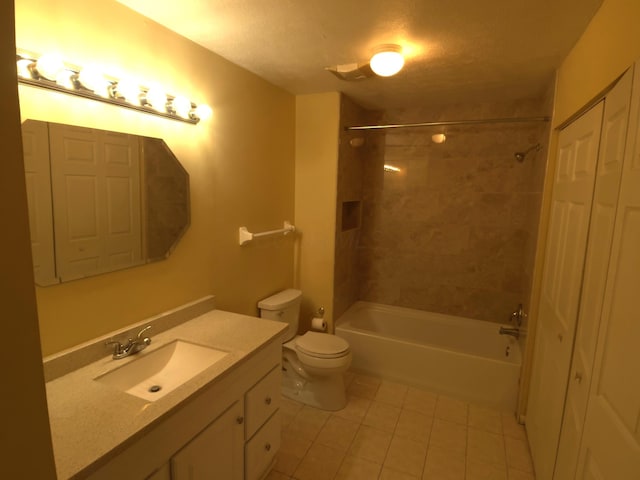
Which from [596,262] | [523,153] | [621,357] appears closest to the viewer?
[621,357]

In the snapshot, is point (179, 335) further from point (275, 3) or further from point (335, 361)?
point (275, 3)

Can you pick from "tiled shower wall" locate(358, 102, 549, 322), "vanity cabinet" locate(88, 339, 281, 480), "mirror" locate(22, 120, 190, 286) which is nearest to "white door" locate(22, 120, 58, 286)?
"mirror" locate(22, 120, 190, 286)

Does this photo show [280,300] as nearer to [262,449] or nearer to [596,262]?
[262,449]

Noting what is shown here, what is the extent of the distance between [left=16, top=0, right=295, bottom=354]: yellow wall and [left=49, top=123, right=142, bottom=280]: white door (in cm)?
6

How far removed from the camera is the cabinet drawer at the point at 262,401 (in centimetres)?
159

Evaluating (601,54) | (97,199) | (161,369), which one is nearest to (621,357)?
(601,54)

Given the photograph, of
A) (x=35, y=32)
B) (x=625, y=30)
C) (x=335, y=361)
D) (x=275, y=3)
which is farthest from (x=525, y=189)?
(x=35, y=32)

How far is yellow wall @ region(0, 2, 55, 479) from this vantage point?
474 mm

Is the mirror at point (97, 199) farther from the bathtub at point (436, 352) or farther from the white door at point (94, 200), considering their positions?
the bathtub at point (436, 352)

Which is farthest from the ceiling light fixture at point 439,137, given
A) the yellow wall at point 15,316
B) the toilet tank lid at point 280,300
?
the yellow wall at point 15,316

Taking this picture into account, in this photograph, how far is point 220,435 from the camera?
1.40 m

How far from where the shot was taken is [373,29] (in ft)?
5.53

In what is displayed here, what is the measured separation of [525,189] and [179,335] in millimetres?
2885

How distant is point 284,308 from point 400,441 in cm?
115
